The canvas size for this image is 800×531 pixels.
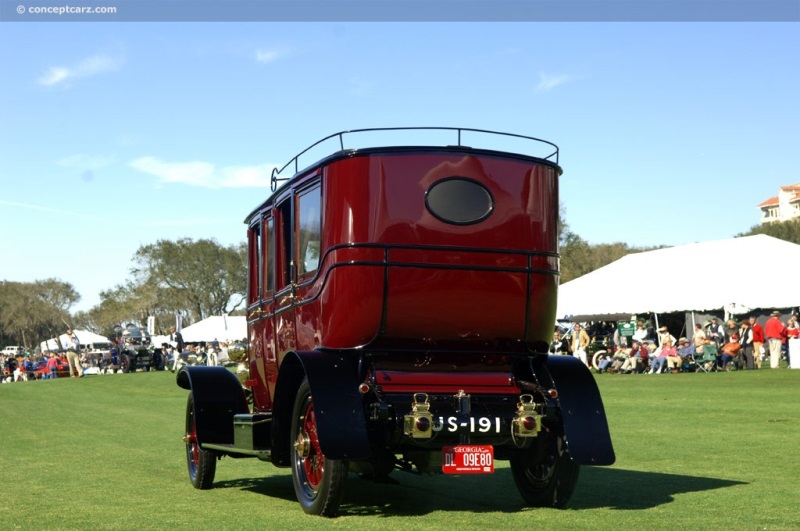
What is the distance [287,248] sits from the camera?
9883mm

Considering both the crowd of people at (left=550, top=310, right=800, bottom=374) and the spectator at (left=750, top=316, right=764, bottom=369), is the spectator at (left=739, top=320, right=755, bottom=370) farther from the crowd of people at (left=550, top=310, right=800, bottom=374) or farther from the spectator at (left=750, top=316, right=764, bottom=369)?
the spectator at (left=750, top=316, right=764, bottom=369)

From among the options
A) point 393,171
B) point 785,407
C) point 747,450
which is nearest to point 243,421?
point 393,171

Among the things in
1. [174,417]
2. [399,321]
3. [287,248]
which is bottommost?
[174,417]

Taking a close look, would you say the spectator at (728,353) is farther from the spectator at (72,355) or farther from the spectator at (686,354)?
the spectator at (72,355)

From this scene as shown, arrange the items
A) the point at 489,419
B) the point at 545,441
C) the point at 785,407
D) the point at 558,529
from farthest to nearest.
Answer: the point at 785,407, the point at 545,441, the point at 489,419, the point at 558,529

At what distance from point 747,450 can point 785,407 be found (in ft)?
22.5

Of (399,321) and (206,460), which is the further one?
(206,460)

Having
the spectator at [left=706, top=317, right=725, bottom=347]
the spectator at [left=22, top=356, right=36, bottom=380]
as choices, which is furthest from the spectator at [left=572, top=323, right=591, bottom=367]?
the spectator at [left=22, top=356, right=36, bottom=380]

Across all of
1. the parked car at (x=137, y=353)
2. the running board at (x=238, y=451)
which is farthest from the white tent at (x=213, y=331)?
the running board at (x=238, y=451)

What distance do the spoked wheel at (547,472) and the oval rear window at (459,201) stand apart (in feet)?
5.93

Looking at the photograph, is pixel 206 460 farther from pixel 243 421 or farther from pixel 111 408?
pixel 111 408

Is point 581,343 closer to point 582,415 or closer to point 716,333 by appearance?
point 716,333

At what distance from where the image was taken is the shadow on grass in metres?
8.92

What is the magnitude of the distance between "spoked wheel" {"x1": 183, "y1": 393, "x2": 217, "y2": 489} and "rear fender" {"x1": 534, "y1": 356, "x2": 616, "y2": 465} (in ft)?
11.4
